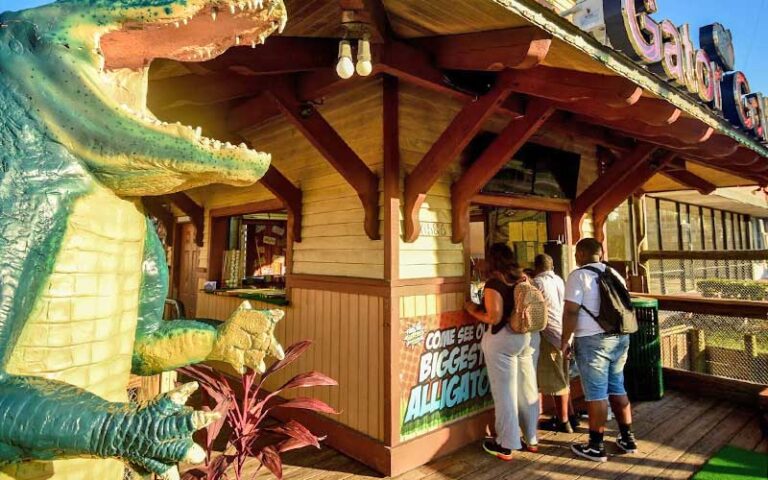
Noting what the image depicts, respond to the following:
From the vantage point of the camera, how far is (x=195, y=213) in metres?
6.45

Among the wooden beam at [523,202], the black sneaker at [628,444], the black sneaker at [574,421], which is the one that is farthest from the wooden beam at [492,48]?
the black sneaker at [574,421]

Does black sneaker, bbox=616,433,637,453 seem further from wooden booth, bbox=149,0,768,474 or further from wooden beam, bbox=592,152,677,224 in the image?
wooden beam, bbox=592,152,677,224

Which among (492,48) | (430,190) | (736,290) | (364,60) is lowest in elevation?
(736,290)

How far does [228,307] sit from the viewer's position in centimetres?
572

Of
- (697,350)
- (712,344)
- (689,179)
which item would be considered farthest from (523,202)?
(712,344)

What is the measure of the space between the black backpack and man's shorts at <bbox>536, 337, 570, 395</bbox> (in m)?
0.74

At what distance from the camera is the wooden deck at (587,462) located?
3.43 m

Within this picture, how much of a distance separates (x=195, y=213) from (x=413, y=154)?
4198mm

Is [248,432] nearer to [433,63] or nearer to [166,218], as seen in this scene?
[433,63]

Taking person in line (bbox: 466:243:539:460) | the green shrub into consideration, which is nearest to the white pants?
person in line (bbox: 466:243:539:460)

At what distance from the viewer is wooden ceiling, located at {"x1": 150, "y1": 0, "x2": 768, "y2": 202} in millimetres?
2352

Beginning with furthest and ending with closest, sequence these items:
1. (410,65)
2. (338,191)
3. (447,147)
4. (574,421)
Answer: (574,421), (338,191), (447,147), (410,65)

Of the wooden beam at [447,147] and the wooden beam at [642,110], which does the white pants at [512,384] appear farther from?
the wooden beam at [642,110]

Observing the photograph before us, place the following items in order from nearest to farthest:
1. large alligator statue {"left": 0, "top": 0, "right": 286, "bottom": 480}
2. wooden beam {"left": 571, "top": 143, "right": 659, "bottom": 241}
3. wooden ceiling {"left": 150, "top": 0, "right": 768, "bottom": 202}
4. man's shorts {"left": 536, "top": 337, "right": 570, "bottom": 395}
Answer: large alligator statue {"left": 0, "top": 0, "right": 286, "bottom": 480}, wooden ceiling {"left": 150, "top": 0, "right": 768, "bottom": 202}, man's shorts {"left": 536, "top": 337, "right": 570, "bottom": 395}, wooden beam {"left": 571, "top": 143, "right": 659, "bottom": 241}
